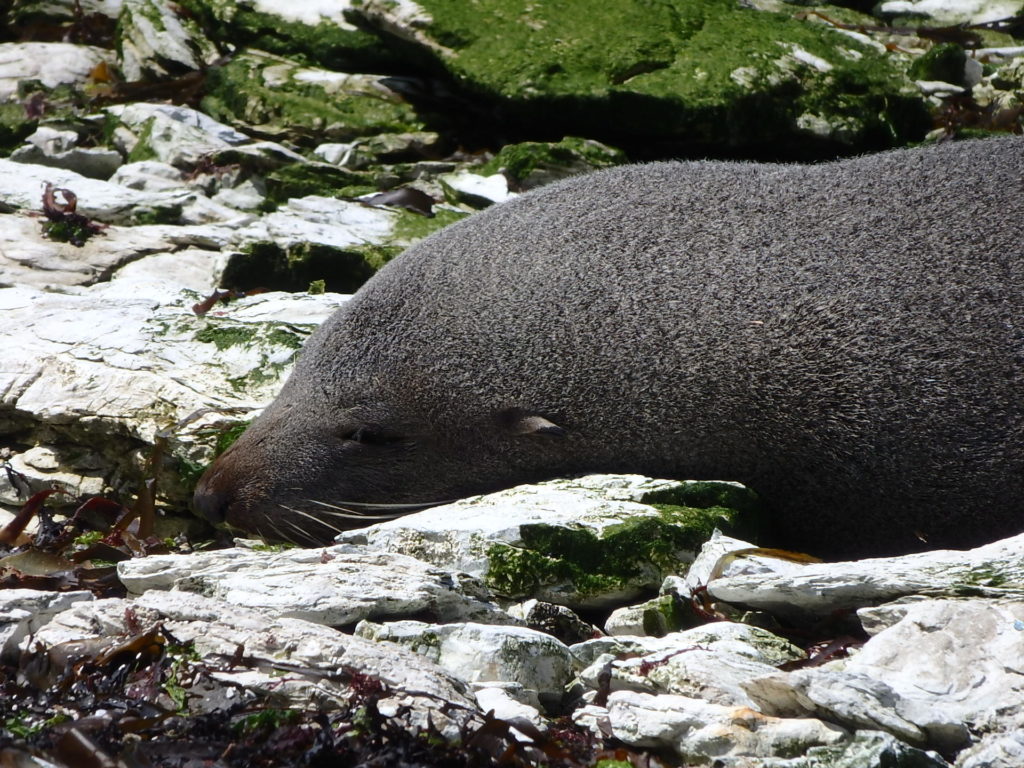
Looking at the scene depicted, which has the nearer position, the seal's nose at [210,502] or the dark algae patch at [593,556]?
the dark algae patch at [593,556]

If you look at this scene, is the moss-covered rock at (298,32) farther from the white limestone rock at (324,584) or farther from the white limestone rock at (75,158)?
the white limestone rock at (324,584)

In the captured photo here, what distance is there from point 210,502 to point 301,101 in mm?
4814

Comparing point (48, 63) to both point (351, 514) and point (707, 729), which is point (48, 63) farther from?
point (707, 729)

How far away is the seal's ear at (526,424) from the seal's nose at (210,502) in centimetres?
120

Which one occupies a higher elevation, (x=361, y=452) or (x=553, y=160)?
(x=553, y=160)

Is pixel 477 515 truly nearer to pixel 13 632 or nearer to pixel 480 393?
pixel 480 393

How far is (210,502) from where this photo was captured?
17.6 ft

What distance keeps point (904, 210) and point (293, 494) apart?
266 centimetres

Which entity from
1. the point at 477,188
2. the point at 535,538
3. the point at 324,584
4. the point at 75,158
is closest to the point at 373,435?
the point at 535,538

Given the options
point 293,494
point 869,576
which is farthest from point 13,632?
point 869,576

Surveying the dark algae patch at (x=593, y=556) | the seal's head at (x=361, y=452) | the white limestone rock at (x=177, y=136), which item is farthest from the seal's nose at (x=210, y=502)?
the white limestone rock at (x=177, y=136)

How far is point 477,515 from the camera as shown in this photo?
457 cm

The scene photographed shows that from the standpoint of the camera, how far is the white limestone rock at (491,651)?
339 cm

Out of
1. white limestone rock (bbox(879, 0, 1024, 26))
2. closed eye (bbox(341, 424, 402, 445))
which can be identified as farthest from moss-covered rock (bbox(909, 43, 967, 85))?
closed eye (bbox(341, 424, 402, 445))
